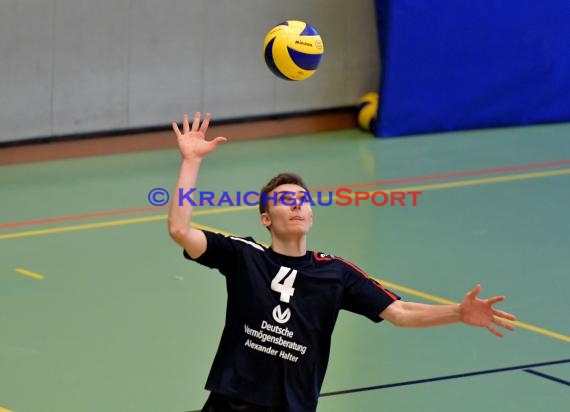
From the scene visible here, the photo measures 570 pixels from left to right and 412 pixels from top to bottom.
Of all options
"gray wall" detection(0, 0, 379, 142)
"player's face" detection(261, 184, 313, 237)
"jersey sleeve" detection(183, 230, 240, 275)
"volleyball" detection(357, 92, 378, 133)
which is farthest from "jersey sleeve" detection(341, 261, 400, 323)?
"volleyball" detection(357, 92, 378, 133)

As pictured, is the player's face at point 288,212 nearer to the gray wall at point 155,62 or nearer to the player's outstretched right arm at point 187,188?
the player's outstretched right arm at point 187,188

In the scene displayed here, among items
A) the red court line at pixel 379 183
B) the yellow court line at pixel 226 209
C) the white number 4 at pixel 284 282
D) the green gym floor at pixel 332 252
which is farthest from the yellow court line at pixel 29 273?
the white number 4 at pixel 284 282

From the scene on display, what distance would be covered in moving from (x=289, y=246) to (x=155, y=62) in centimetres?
926

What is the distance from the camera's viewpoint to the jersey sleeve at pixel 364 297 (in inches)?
230

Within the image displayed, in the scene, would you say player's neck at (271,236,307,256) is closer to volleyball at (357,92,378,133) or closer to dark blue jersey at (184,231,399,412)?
dark blue jersey at (184,231,399,412)

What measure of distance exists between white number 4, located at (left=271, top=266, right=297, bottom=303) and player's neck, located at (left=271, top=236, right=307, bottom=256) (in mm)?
87

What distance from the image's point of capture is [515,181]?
542 inches

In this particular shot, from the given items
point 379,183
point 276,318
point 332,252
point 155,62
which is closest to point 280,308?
point 276,318

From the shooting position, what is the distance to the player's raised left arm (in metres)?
5.44

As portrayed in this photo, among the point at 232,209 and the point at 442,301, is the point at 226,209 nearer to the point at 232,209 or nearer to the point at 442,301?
the point at 232,209

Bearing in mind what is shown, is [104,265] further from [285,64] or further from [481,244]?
[481,244]

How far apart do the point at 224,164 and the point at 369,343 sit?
5.63 m

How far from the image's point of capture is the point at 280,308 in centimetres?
574

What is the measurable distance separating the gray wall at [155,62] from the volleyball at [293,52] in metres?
4.88
